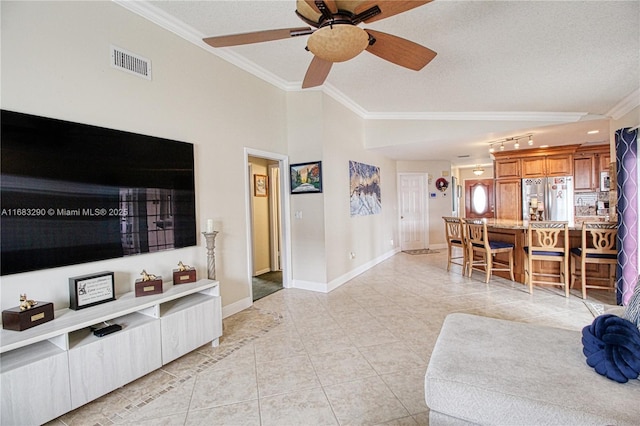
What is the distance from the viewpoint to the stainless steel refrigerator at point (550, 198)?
20.7 feet

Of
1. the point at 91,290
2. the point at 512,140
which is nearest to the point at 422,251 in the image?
the point at 512,140

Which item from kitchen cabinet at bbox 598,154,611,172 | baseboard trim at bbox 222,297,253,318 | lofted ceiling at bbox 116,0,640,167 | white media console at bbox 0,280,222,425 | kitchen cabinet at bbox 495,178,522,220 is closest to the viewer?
white media console at bbox 0,280,222,425

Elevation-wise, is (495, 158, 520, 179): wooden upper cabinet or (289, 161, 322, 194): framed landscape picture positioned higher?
(495, 158, 520, 179): wooden upper cabinet

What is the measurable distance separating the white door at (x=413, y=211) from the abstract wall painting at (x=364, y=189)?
1572mm

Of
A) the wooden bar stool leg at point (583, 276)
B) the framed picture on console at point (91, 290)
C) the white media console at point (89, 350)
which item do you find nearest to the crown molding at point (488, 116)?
the wooden bar stool leg at point (583, 276)

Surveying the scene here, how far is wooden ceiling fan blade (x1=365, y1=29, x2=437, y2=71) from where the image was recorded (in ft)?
6.57

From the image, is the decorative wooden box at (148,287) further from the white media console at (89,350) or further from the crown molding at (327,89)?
the crown molding at (327,89)

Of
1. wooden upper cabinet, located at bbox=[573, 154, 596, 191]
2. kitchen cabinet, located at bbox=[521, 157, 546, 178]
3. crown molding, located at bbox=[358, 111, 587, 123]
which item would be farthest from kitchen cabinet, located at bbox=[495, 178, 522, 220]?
crown molding, located at bbox=[358, 111, 587, 123]

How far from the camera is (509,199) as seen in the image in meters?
6.88

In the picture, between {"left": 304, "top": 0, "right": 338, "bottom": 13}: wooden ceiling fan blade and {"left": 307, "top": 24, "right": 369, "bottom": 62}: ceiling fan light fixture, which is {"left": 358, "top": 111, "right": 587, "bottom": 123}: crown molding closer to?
{"left": 307, "top": 24, "right": 369, "bottom": 62}: ceiling fan light fixture

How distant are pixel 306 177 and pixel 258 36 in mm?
2441

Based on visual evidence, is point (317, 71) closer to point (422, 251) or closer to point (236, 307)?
point (236, 307)

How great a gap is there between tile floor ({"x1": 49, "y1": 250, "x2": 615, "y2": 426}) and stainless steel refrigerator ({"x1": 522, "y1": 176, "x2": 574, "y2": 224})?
9.52 ft

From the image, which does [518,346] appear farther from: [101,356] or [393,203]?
[393,203]
